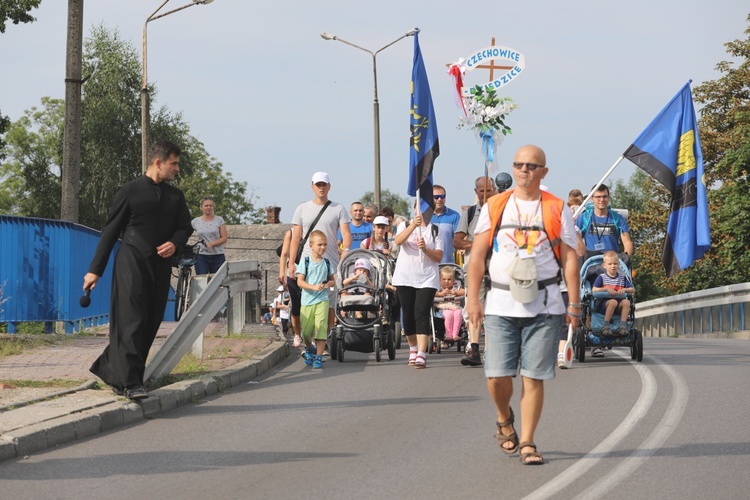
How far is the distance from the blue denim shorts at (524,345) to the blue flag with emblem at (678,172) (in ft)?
26.1

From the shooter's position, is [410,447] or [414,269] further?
[414,269]

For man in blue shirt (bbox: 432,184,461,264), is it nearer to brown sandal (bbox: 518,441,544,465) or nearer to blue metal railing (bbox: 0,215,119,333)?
blue metal railing (bbox: 0,215,119,333)

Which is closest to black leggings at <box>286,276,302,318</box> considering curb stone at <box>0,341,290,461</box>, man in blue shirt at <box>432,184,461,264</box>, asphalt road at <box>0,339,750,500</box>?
man in blue shirt at <box>432,184,461,264</box>

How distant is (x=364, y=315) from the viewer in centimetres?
1566

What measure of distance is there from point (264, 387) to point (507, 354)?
490 cm

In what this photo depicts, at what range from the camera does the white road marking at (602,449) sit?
7199 mm

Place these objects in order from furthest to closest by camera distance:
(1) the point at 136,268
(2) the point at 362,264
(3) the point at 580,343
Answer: (2) the point at 362,264 → (3) the point at 580,343 → (1) the point at 136,268

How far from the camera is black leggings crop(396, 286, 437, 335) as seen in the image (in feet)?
47.4

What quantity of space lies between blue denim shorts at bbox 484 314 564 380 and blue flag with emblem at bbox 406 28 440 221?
24.5 feet

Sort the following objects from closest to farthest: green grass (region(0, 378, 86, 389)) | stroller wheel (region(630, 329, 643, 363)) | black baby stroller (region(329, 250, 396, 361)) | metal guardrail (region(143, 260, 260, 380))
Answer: green grass (region(0, 378, 86, 389)) → metal guardrail (region(143, 260, 260, 380)) → stroller wheel (region(630, 329, 643, 363)) → black baby stroller (region(329, 250, 396, 361))

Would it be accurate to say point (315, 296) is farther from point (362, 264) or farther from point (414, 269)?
point (362, 264)

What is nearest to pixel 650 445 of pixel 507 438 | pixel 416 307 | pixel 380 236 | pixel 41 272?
pixel 507 438

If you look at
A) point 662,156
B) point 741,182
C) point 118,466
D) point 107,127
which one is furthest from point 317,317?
point 107,127

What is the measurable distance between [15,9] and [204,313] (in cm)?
2742
